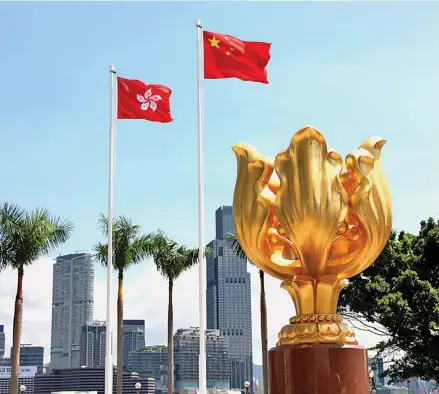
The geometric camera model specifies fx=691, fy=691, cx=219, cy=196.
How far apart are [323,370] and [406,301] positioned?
610 inches

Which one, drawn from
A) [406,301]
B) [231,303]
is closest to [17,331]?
[406,301]

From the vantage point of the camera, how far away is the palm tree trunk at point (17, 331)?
60.2 ft

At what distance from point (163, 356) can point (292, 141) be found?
163804 millimetres

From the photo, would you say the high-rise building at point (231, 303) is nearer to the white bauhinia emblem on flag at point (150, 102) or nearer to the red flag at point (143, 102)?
the red flag at point (143, 102)

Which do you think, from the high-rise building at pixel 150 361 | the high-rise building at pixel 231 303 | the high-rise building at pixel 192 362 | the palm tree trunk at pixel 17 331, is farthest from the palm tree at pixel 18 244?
the high-rise building at pixel 231 303

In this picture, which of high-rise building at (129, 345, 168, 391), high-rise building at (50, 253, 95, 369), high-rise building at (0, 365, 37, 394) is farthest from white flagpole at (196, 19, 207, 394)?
high-rise building at (50, 253, 95, 369)

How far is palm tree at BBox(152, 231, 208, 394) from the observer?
80.3 ft

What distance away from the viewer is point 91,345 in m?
194

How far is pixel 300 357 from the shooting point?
7.25 m

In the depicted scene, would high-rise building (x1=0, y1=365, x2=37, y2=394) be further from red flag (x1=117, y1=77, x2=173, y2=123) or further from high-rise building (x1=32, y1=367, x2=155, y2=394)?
red flag (x1=117, y1=77, x2=173, y2=123)

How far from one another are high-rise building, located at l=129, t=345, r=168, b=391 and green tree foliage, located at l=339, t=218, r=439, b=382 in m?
144

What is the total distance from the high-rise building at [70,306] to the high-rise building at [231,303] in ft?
113

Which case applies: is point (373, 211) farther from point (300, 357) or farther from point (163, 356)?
point (163, 356)

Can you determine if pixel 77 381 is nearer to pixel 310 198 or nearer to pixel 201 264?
pixel 201 264
